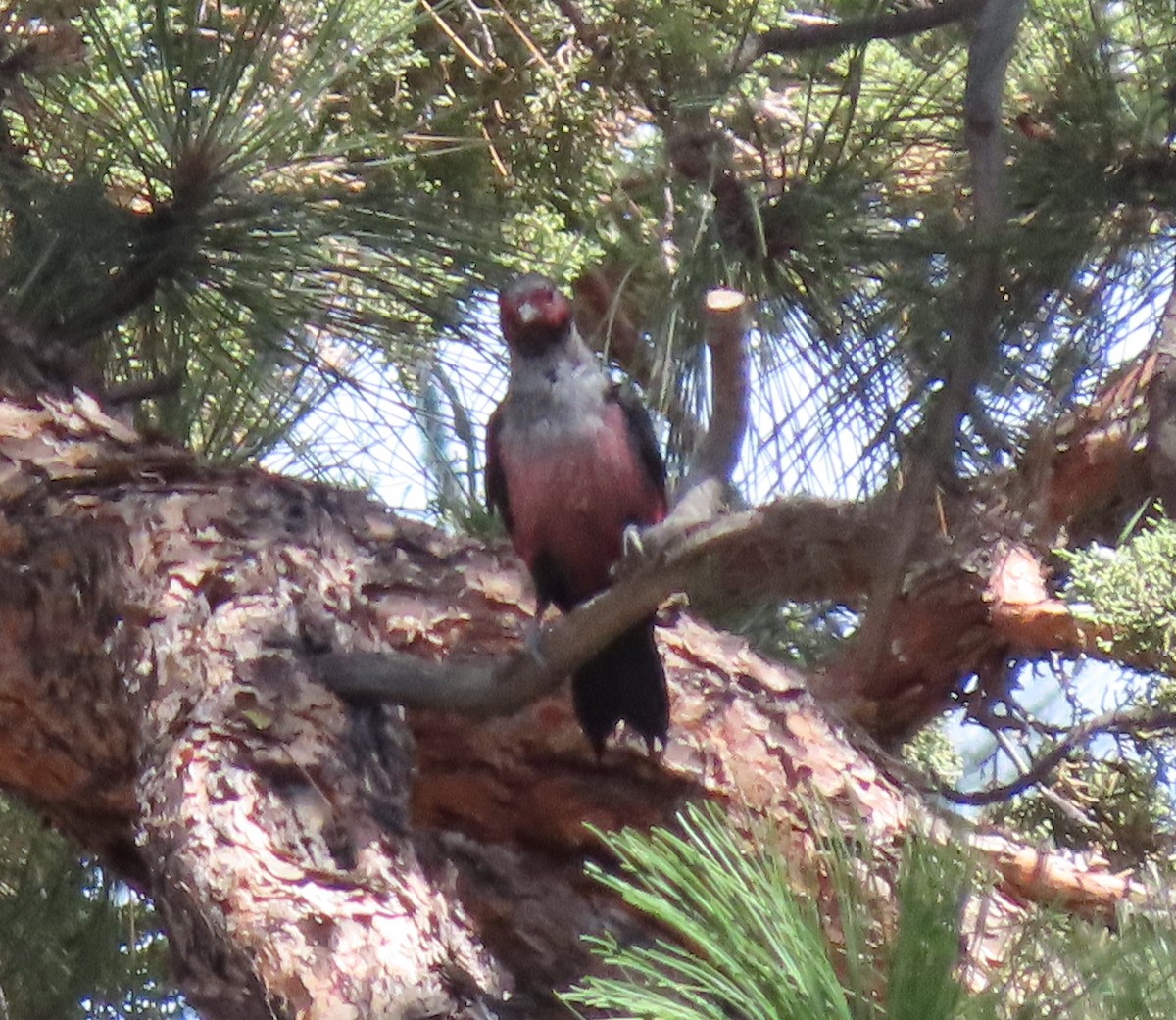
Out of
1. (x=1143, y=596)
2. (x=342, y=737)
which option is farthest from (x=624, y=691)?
(x=1143, y=596)

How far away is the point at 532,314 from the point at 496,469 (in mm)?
273

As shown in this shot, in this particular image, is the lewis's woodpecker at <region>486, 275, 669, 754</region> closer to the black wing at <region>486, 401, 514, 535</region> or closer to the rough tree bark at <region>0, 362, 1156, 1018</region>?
the black wing at <region>486, 401, 514, 535</region>

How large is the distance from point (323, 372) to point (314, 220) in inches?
9.9

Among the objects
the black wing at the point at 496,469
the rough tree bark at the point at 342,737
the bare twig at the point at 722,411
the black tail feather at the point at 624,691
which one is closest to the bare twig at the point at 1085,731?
the rough tree bark at the point at 342,737

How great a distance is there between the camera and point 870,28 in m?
1.84

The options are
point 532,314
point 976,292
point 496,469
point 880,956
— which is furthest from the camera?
point 496,469

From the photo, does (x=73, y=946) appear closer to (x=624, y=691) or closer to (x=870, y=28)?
(x=624, y=691)

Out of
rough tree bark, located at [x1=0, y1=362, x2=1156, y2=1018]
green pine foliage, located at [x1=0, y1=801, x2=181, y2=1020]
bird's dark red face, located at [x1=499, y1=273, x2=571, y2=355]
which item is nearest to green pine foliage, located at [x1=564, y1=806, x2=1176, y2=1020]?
rough tree bark, located at [x1=0, y1=362, x2=1156, y2=1018]

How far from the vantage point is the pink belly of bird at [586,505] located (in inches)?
88.9

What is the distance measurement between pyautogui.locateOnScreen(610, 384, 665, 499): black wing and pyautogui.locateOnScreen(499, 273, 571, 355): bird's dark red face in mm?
127

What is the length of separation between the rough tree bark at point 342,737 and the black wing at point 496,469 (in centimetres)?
28

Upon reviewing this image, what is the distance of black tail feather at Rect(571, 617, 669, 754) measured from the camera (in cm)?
191

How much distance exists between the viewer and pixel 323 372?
2232 mm

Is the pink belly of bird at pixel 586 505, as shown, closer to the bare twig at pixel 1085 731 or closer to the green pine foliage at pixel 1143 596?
the bare twig at pixel 1085 731
